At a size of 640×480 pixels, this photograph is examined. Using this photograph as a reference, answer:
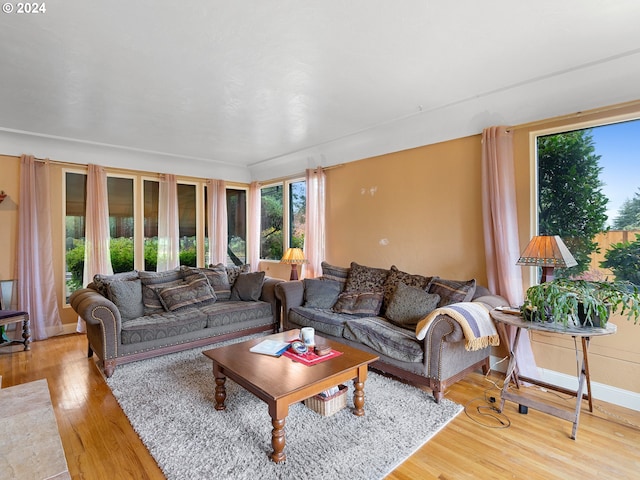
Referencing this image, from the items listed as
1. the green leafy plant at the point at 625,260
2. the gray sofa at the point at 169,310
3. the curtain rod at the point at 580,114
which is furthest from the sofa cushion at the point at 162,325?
the green leafy plant at the point at 625,260

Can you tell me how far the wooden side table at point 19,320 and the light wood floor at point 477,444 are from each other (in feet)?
4.82

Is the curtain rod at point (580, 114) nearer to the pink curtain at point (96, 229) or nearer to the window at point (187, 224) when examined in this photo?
the window at point (187, 224)

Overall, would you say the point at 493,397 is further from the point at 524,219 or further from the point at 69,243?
the point at 69,243

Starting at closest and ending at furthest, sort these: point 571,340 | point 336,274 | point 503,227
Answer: point 571,340 < point 503,227 < point 336,274

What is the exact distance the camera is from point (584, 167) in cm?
282

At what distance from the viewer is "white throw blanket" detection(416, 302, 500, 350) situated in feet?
8.13

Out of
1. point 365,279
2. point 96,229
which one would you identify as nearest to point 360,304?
point 365,279

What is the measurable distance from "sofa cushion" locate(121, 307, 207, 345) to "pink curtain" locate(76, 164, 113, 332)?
1.67 metres

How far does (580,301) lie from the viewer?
2.17m

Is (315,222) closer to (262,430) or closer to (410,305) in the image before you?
(410,305)

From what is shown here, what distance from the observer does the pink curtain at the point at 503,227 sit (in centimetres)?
297

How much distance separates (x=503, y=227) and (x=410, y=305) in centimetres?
111

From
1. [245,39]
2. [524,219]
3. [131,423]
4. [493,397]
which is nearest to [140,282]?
[131,423]

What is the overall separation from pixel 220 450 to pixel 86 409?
1.28m
